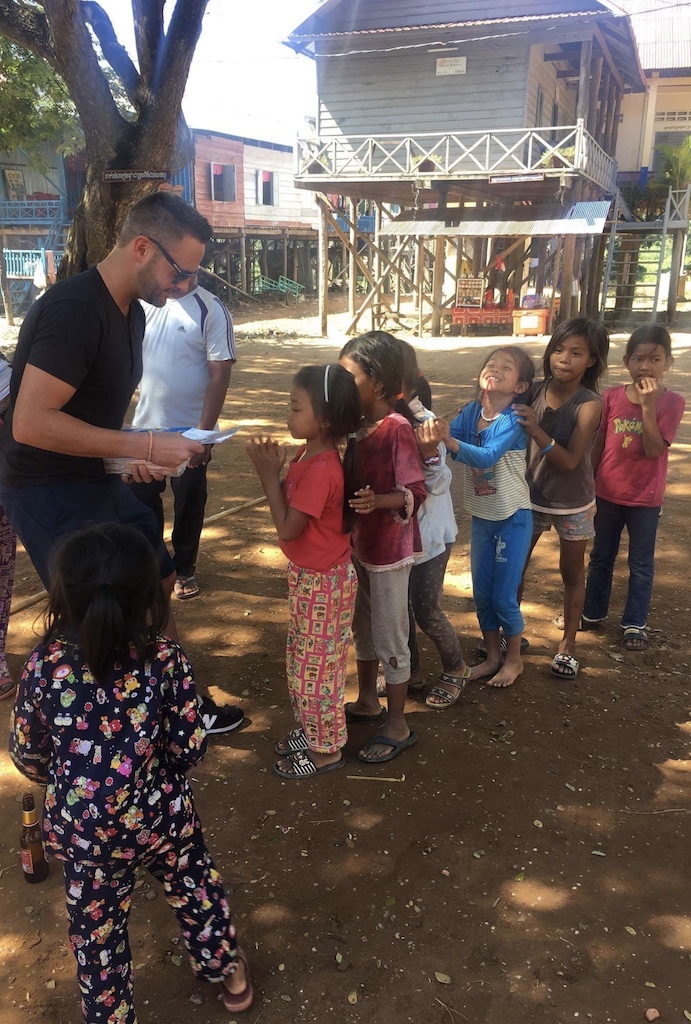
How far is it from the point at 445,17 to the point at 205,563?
1533 cm

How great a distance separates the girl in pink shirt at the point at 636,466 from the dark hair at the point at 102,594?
2823mm

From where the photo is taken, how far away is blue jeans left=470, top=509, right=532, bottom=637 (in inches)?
136

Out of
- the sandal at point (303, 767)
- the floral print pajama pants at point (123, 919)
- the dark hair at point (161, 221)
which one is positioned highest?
the dark hair at point (161, 221)

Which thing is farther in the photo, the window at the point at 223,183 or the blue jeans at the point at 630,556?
the window at the point at 223,183

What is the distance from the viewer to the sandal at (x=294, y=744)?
124 inches

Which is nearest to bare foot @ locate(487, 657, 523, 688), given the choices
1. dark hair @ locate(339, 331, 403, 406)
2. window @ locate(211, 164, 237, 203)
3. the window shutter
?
dark hair @ locate(339, 331, 403, 406)

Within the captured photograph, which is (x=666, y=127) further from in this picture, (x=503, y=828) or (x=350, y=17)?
(x=503, y=828)

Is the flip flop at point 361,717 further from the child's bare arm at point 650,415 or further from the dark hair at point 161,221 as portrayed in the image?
the dark hair at point 161,221

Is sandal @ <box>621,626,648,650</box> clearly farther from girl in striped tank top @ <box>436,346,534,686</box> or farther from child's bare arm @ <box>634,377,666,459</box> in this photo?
child's bare arm @ <box>634,377,666,459</box>

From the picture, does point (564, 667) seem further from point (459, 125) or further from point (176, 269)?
point (459, 125)

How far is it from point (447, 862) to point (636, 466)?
224 centimetres

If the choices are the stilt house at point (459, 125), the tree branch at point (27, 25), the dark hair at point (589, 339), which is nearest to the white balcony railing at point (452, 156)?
the stilt house at point (459, 125)

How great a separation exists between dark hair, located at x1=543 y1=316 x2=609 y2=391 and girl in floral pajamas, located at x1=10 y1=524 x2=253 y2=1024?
2.31 m

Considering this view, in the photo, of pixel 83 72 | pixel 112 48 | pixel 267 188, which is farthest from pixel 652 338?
pixel 267 188
